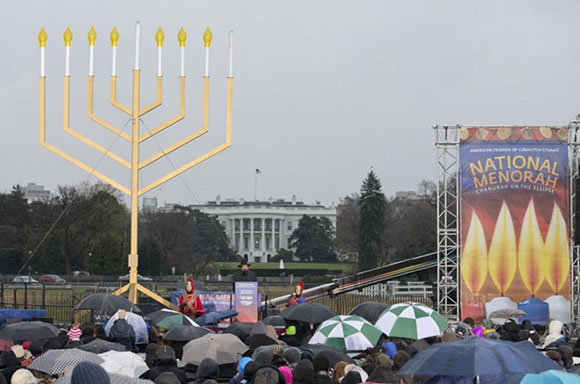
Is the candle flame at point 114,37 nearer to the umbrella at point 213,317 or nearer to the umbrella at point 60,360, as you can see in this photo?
the umbrella at point 213,317

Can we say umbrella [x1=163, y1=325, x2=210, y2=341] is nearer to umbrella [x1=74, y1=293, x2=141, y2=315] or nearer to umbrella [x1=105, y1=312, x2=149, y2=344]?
umbrella [x1=105, y1=312, x2=149, y2=344]

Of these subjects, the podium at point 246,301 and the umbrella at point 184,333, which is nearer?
the umbrella at point 184,333

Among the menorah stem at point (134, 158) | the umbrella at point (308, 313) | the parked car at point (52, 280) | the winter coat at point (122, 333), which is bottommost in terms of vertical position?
the winter coat at point (122, 333)

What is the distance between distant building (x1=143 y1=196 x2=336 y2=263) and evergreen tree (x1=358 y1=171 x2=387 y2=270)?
144 ft

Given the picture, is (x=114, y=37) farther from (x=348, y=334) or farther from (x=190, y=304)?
(x=348, y=334)

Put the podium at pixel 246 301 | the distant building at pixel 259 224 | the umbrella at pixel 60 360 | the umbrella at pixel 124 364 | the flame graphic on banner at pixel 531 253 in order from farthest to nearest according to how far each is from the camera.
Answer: the distant building at pixel 259 224 → the flame graphic on banner at pixel 531 253 → the podium at pixel 246 301 → the umbrella at pixel 124 364 → the umbrella at pixel 60 360

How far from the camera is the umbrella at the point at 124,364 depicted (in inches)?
351

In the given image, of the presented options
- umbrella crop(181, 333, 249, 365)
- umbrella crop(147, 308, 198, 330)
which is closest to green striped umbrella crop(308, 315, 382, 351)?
umbrella crop(181, 333, 249, 365)

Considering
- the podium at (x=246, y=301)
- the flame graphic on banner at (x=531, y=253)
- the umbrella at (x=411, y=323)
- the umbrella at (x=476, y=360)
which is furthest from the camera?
the flame graphic on banner at (x=531, y=253)

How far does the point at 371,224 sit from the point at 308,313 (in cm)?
4899

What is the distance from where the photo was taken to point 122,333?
44.4 ft

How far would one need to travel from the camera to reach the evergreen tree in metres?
59.8

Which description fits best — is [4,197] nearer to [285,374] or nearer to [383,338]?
[383,338]

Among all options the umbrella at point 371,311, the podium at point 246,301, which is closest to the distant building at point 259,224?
the podium at point 246,301
